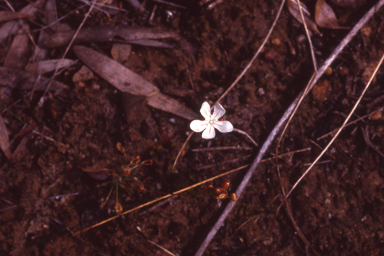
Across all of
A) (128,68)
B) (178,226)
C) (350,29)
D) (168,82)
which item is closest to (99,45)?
(128,68)

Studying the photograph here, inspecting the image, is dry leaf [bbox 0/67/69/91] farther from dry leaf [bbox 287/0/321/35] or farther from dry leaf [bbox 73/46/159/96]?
dry leaf [bbox 287/0/321/35]

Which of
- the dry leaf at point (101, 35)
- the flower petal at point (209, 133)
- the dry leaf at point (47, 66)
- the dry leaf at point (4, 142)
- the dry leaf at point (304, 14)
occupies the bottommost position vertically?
the dry leaf at point (4, 142)

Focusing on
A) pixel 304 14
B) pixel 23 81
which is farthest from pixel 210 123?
pixel 23 81

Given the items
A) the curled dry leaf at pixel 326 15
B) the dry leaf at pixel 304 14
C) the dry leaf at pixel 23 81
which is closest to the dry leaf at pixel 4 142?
the dry leaf at pixel 23 81

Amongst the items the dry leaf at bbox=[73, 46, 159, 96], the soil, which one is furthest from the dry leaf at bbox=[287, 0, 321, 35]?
the dry leaf at bbox=[73, 46, 159, 96]

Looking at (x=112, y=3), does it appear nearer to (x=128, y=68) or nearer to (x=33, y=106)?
(x=128, y=68)

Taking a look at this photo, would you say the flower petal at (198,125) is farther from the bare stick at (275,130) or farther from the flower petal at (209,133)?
the bare stick at (275,130)
